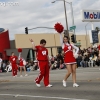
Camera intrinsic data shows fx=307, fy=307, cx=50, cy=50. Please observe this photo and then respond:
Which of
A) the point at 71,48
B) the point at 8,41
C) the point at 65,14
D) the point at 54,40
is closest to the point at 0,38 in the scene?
the point at 8,41

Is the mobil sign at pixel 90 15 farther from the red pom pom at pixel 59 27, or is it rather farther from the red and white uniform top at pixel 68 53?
the red pom pom at pixel 59 27

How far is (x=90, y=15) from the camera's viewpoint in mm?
49438

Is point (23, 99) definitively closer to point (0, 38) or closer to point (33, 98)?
point (33, 98)

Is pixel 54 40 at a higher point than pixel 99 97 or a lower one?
higher

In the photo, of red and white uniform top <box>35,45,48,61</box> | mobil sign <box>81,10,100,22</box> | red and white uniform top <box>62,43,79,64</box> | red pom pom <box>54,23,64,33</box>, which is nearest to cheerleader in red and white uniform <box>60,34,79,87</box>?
red and white uniform top <box>62,43,79,64</box>

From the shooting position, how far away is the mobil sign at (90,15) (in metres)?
48.1

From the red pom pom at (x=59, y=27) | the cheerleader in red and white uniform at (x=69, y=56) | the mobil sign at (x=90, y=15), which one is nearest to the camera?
the red pom pom at (x=59, y=27)

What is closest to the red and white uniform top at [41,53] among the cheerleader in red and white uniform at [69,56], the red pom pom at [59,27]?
the cheerleader in red and white uniform at [69,56]

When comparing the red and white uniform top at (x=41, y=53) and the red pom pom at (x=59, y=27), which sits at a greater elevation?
the red pom pom at (x=59, y=27)

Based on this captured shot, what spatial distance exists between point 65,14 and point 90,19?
10.1 m

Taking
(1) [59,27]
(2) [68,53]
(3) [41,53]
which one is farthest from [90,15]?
(1) [59,27]

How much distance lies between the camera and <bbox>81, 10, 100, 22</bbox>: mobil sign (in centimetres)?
4809

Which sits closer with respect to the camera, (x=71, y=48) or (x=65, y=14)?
(x=71, y=48)

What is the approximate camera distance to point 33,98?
903 cm
